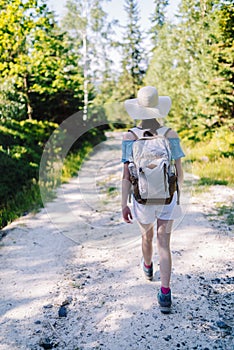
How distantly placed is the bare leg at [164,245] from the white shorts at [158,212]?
52 millimetres

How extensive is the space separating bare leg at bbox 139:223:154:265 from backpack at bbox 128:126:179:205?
32 centimetres

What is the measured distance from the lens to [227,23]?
409 inches

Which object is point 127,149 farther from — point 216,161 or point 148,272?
point 216,161

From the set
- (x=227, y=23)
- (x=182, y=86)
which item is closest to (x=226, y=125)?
(x=227, y=23)

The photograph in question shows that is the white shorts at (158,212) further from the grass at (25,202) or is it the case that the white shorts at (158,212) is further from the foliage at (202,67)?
the foliage at (202,67)

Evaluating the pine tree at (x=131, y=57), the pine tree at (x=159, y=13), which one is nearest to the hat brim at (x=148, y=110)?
the pine tree at (x=159, y=13)

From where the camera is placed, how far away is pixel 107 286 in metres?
3.04

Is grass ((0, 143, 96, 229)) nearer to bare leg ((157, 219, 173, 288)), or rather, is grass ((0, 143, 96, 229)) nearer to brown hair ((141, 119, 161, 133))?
bare leg ((157, 219, 173, 288))

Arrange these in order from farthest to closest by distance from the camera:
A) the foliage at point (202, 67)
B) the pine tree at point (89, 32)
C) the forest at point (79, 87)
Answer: the pine tree at point (89, 32) < the foliage at point (202, 67) < the forest at point (79, 87)

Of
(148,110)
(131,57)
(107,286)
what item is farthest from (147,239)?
(131,57)

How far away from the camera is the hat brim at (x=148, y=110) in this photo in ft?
7.68

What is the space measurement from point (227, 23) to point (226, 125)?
3.18m

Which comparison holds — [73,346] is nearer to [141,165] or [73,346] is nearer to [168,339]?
[168,339]

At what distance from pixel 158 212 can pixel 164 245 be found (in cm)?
27
